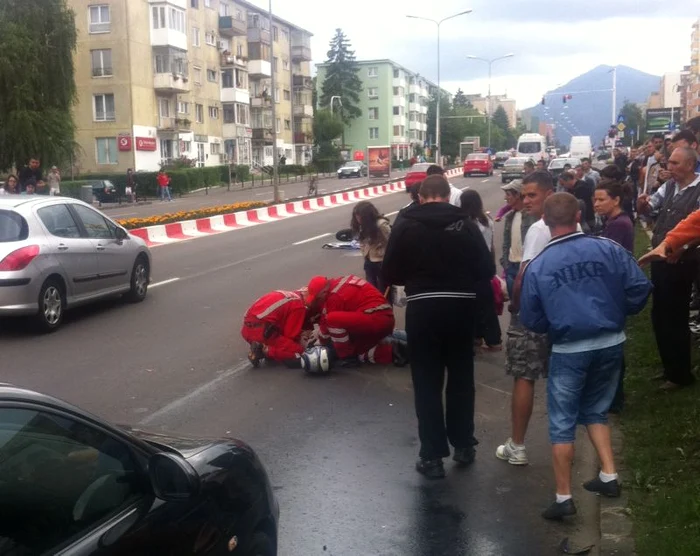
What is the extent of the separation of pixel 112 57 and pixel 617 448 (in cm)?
5650

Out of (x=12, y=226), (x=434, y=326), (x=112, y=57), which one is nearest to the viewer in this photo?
(x=434, y=326)

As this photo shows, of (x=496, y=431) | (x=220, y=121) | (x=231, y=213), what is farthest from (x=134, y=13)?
(x=496, y=431)

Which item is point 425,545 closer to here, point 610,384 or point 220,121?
point 610,384

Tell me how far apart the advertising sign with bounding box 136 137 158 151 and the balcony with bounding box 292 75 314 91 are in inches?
1372

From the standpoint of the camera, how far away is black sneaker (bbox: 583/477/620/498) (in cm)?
501

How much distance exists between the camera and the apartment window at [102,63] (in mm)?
57344

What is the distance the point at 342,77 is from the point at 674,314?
105592 millimetres

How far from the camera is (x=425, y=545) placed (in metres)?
4.61

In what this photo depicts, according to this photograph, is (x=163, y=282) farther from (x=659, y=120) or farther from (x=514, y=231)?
(x=659, y=120)

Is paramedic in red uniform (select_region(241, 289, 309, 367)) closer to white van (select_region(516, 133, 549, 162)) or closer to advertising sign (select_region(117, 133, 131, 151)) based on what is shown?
advertising sign (select_region(117, 133, 131, 151))

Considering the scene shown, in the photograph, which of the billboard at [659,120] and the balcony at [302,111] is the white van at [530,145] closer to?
the billboard at [659,120]

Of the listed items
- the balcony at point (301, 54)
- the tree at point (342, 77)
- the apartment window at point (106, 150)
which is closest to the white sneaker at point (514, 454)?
the apartment window at point (106, 150)

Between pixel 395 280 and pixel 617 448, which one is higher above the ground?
pixel 395 280

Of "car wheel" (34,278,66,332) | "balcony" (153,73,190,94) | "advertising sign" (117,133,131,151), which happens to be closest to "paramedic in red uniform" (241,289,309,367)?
"car wheel" (34,278,66,332)
